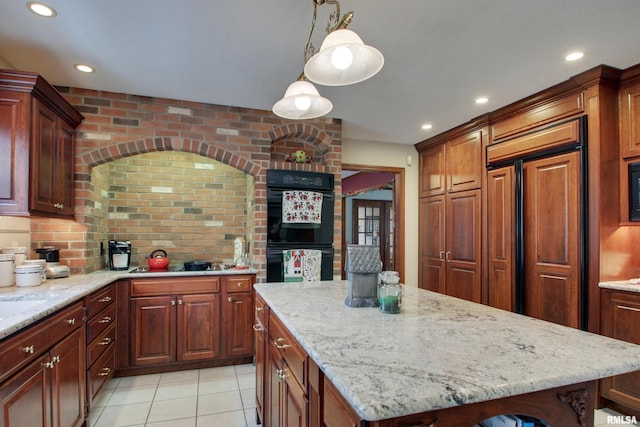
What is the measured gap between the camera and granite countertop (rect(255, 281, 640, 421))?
77cm

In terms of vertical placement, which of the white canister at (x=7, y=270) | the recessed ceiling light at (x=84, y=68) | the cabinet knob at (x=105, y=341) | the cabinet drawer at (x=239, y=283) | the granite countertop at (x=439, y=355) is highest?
the recessed ceiling light at (x=84, y=68)

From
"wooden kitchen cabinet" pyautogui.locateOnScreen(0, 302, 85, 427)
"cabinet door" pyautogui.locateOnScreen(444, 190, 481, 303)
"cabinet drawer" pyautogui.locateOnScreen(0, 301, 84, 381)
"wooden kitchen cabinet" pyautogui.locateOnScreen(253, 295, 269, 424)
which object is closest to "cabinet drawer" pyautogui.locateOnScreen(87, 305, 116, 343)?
"wooden kitchen cabinet" pyautogui.locateOnScreen(0, 302, 85, 427)

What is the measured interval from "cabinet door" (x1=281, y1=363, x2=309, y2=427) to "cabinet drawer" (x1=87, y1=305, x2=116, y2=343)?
5.17 feet

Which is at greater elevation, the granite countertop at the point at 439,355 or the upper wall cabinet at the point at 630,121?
the upper wall cabinet at the point at 630,121

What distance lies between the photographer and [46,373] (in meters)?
1.61

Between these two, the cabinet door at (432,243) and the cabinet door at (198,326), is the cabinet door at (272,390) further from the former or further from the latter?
the cabinet door at (432,243)

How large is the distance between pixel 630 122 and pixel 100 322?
4.12 m

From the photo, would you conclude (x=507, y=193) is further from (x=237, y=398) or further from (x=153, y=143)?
(x=153, y=143)

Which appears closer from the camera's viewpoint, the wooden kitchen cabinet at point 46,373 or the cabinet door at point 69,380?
the wooden kitchen cabinet at point 46,373

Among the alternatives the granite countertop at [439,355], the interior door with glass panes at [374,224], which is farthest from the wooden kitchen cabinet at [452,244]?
the interior door with glass panes at [374,224]

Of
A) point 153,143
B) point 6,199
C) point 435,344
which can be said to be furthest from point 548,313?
point 6,199

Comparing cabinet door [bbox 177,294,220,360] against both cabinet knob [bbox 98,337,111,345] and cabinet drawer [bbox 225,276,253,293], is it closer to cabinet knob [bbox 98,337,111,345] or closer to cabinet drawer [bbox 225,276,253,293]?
cabinet drawer [bbox 225,276,253,293]

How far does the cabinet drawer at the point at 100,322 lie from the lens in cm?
225

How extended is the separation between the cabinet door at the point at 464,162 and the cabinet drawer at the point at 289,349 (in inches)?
110
